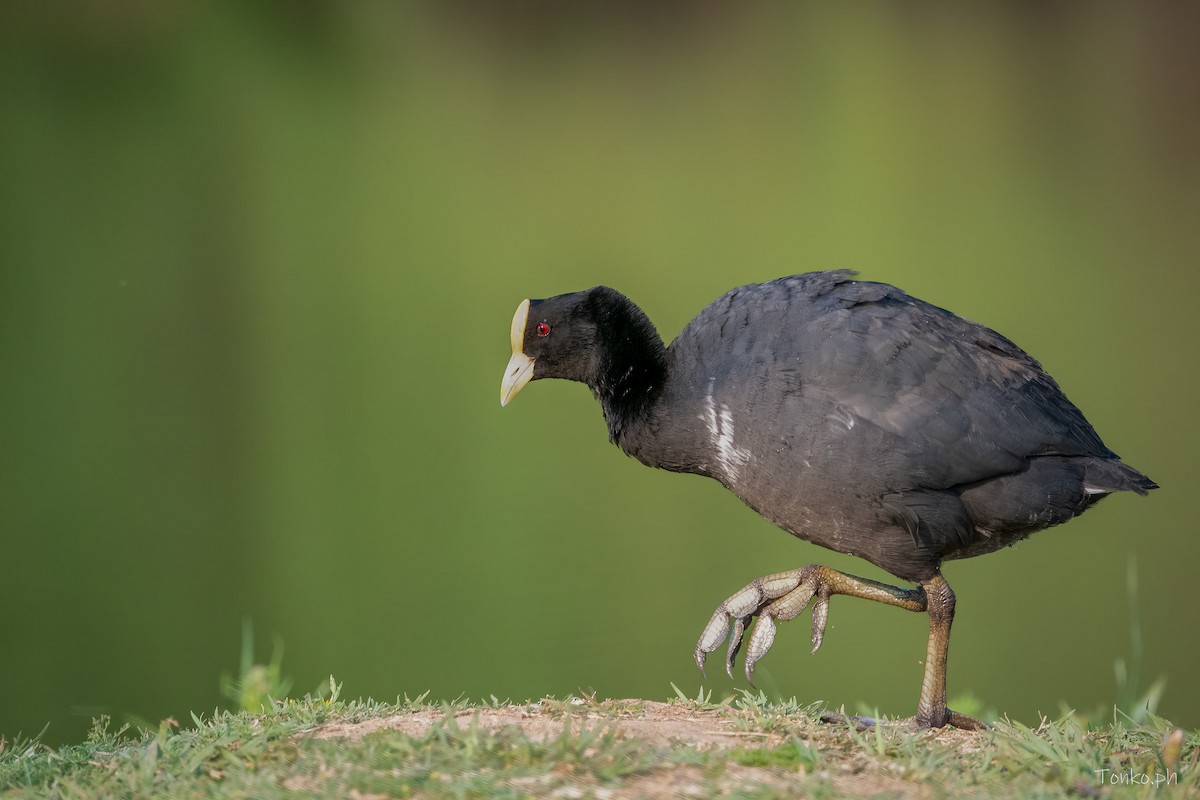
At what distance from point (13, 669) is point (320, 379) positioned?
2.57 metres

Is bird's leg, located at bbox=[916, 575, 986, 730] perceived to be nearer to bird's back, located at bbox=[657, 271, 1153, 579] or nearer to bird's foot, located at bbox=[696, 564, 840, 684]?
bird's back, located at bbox=[657, 271, 1153, 579]

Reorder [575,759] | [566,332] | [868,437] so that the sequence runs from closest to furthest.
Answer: [575,759]
[868,437]
[566,332]

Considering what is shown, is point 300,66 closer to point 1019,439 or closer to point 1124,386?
point 1124,386

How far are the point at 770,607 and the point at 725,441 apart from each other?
0.51 meters

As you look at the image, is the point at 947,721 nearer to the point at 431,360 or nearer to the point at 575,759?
the point at 575,759

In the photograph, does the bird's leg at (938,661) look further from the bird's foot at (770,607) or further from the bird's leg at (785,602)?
the bird's foot at (770,607)

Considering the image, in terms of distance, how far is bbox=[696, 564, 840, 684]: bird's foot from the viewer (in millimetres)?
3668

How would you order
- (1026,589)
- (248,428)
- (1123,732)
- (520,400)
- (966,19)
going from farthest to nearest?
(966,19)
(520,400)
(248,428)
(1026,589)
(1123,732)

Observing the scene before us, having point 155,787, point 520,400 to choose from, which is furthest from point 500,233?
point 155,787

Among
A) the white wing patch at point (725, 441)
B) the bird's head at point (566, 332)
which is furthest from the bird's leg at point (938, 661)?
the bird's head at point (566, 332)

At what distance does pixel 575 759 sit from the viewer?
258 centimetres

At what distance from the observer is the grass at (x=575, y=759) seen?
8.23 feet

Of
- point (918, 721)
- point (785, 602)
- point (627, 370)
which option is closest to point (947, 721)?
point (918, 721)

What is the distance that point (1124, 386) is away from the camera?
26.1ft
